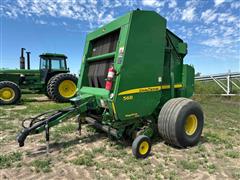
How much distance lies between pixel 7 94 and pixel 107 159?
27.8 ft

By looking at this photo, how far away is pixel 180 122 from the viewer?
432cm

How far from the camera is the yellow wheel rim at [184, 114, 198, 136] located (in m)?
4.69

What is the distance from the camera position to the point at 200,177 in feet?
11.2

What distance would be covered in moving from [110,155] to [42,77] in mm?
9665

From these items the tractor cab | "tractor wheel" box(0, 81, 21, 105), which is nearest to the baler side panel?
"tractor wheel" box(0, 81, 21, 105)

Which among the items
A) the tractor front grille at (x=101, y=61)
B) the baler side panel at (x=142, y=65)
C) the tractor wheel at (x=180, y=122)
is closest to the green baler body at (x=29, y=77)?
the tractor front grille at (x=101, y=61)

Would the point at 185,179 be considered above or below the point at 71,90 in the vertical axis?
below

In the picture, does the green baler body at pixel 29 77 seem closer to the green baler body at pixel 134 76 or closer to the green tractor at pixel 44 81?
the green tractor at pixel 44 81

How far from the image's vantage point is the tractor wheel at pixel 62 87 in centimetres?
1104

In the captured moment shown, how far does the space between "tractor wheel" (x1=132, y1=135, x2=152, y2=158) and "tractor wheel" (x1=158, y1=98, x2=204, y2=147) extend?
52cm

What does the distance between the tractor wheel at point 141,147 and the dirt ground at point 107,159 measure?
0.35ft

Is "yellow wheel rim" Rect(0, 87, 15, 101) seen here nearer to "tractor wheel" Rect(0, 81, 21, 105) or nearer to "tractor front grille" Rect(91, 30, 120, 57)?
"tractor wheel" Rect(0, 81, 21, 105)

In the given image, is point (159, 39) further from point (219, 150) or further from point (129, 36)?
point (219, 150)

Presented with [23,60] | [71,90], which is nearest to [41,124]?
[71,90]
